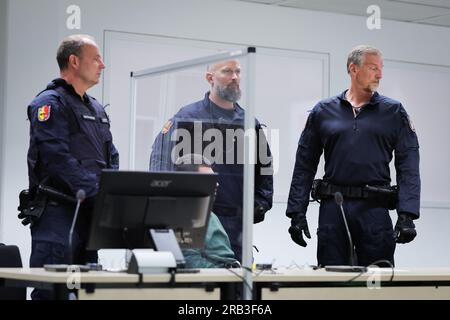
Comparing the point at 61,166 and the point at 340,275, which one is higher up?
the point at 61,166

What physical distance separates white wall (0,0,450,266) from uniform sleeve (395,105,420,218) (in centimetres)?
249

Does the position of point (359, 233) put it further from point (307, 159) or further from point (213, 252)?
point (213, 252)

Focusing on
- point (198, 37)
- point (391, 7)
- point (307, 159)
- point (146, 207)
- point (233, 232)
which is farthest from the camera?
point (391, 7)

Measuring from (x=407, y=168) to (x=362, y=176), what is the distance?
270mm

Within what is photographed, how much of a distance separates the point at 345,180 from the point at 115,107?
2.37m

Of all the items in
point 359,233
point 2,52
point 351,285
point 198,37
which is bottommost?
point 351,285

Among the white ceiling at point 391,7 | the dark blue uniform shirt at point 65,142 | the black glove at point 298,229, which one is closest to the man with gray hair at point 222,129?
the black glove at point 298,229

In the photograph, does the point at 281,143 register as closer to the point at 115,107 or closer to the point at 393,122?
the point at 115,107

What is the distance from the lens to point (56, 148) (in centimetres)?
422

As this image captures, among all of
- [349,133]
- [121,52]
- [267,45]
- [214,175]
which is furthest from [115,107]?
[214,175]

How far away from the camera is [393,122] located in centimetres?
501

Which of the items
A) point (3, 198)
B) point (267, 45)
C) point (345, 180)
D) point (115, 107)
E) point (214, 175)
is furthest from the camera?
point (267, 45)

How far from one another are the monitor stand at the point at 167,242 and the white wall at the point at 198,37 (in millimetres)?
2792

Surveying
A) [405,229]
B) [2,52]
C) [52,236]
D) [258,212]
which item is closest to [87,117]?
[52,236]
